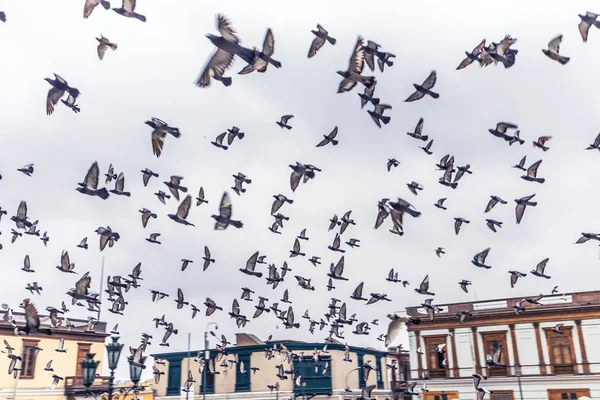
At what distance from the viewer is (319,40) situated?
482 inches

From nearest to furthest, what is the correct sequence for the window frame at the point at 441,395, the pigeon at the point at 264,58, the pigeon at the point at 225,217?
1. the pigeon at the point at 264,58
2. the pigeon at the point at 225,217
3. the window frame at the point at 441,395

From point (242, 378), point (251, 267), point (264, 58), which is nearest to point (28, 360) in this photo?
point (242, 378)

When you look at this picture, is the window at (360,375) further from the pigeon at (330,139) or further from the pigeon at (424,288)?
the pigeon at (330,139)

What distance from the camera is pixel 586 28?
36.4 feet

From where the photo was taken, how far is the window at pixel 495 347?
35656 millimetres

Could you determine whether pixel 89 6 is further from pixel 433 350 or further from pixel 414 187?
pixel 433 350

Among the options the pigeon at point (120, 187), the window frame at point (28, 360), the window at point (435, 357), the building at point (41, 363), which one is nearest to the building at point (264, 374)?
the window at point (435, 357)

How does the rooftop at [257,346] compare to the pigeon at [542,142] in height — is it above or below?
below

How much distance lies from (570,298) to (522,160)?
78.1 ft

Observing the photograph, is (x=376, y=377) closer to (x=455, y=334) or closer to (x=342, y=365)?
(x=342, y=365)

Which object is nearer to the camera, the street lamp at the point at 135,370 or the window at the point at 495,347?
the street lamp at the point at 135,370

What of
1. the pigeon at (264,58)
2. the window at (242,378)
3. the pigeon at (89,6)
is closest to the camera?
the pigeon at (264,58)

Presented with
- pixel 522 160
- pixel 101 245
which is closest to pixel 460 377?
pixel 522 160

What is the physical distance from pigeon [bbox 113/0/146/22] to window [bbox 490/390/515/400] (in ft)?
112
